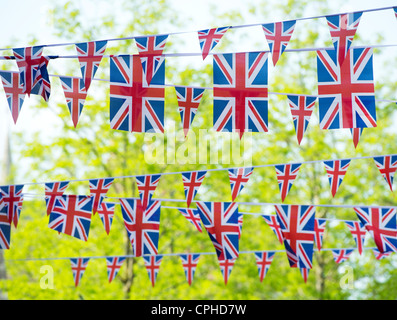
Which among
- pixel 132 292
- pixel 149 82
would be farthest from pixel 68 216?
pixel 132 292

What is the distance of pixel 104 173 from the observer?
46.0 ft

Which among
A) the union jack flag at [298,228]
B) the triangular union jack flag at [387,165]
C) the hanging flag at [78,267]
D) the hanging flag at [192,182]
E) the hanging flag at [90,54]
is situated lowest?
Answer: the hanging flag at [78,267]

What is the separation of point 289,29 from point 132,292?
31.0ft

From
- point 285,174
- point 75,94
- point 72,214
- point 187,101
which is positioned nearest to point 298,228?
point 285,174

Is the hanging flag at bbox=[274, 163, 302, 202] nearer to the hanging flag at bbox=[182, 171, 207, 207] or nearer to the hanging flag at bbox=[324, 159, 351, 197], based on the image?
the hanging flag at bbox=[324, 159, 351, 197]

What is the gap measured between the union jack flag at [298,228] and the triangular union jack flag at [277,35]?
9.98 ft

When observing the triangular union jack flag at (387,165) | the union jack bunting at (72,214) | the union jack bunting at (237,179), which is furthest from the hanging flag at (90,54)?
the triangular union jack flag at (387,165)

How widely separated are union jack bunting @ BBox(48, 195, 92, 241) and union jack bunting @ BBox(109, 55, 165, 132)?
2519mm

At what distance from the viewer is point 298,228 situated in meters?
7.78

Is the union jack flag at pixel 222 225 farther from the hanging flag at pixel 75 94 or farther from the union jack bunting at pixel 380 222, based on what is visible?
the hanging flag at pixel 75 94

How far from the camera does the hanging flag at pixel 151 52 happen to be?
18.2 ft

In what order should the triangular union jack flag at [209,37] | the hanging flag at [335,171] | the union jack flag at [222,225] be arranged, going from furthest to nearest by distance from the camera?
the union jack flag at [222,225] < the hanging flag at [335,171] < the triangular union jack flag at [209,37]

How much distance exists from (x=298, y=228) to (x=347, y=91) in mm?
2756
